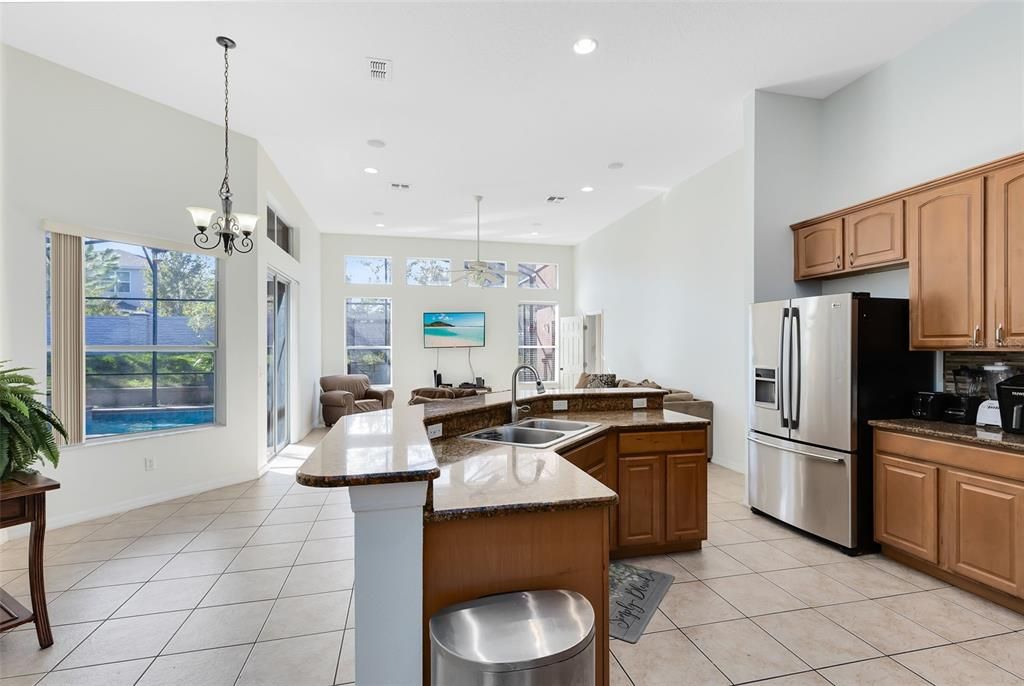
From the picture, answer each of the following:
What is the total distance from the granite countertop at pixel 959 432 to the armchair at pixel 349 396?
637 cm

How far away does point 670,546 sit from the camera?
309 cm

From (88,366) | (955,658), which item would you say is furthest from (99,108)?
(955,658)

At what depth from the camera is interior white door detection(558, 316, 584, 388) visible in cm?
883

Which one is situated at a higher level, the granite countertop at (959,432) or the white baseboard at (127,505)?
the granite countertop at (959,432)

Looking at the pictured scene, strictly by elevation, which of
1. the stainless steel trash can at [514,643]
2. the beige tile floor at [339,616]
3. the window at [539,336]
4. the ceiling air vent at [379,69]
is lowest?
the beige tile floor at [339,616]

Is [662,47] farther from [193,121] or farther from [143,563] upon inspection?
[143,563]

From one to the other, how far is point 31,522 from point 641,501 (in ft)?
10.1

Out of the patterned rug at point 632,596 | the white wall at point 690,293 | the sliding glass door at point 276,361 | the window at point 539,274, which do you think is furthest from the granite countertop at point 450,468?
the window at point 539,274

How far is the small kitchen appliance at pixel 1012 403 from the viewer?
8.25 feet

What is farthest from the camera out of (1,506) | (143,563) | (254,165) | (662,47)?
(254,165)

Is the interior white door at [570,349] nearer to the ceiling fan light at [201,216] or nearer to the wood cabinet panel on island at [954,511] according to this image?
the wood cabinet panel on island at [954,511]

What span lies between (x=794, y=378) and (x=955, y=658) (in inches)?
67.6

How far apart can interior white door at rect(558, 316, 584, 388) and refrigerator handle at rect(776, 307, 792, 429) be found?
203 inches

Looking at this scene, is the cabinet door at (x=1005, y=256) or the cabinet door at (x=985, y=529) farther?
the cabinet door at (x=1005, y=256)
